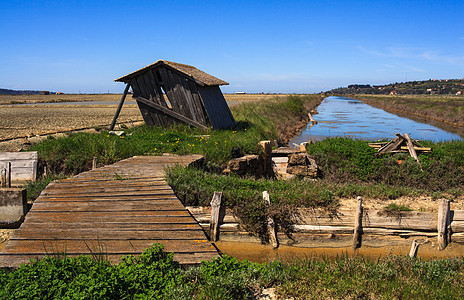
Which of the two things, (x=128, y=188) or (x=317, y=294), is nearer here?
(x=317, y=294)

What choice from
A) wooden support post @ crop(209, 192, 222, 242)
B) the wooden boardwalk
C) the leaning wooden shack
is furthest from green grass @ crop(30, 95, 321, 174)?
wooden support post @ crop(209, 192, 222, 242)

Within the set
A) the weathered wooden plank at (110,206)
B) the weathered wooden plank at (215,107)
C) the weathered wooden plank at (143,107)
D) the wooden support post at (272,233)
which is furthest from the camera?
the weathered wooden plank at (143,107)

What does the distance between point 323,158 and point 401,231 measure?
16.3 feet

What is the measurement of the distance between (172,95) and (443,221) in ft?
37.0

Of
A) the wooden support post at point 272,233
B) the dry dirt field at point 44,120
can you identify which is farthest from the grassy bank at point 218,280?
the dry dirt field at point 44,120

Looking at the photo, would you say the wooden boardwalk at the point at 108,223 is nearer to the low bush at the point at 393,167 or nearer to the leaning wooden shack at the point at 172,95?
the low bush at the point at 393,167

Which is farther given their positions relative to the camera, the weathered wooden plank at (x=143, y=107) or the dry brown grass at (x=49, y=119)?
the dry brown grass at (x=49, y=119)

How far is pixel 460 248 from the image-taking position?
768 cm

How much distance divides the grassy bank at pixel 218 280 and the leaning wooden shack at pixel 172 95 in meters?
9.72

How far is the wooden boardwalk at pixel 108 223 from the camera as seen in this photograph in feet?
19.9

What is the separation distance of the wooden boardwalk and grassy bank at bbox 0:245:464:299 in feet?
1.97

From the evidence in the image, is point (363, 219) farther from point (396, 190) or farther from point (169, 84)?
point (169, 84)

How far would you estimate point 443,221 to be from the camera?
299 inches

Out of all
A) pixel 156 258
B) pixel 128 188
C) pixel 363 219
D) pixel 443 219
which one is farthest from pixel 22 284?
pixel 443 219
